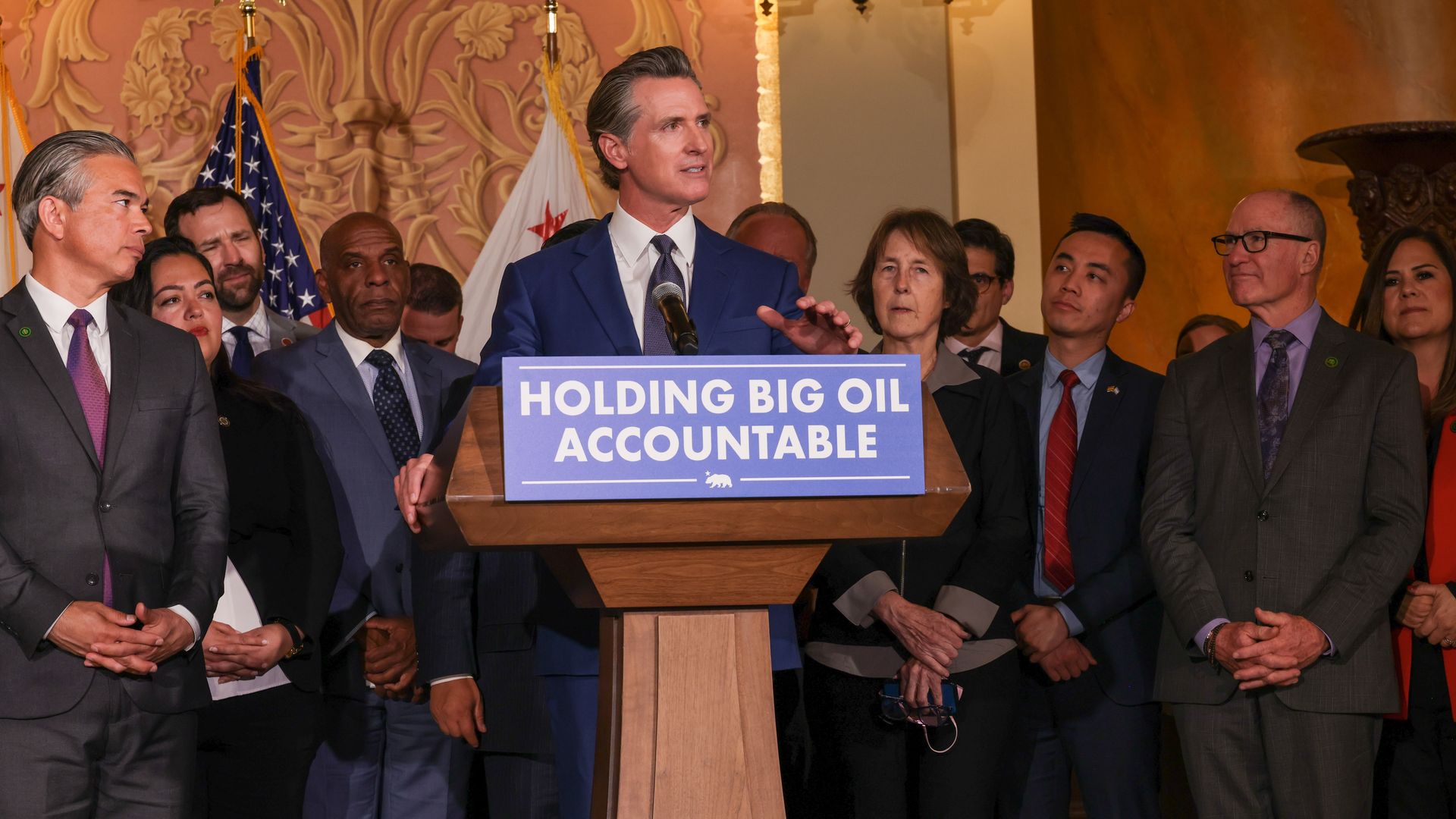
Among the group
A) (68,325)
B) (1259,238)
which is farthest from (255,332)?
(1259,238)

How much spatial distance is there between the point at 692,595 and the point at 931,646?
1.29 meters

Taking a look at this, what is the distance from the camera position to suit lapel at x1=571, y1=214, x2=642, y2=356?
2.26m

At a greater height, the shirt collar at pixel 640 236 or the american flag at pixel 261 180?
the american flag at pixel 261 180

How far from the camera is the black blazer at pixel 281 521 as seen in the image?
10.2 feet

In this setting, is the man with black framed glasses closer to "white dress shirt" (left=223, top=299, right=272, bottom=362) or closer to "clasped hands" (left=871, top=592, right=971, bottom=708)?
"clasped hands" (left=871, top=592, right=971, bottom=708)

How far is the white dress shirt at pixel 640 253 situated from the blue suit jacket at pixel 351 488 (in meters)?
1.16

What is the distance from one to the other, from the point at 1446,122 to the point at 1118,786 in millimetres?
2141

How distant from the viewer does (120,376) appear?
262cm

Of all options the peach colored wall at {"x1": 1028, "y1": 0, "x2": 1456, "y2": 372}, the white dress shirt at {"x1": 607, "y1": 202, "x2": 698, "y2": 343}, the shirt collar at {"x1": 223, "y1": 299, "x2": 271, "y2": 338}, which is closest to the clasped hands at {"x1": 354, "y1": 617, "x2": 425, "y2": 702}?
the shirt collar at {"x1": 223, "y1": 299, "x2": 271, "y2": 338}

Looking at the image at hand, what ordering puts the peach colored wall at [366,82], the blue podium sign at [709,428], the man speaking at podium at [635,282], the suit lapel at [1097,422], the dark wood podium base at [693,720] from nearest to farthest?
1. the blue podium sign at [709,428]
2. the dark wood podium base at [693,720]
3. the man speaking at podium at [635,282]
4. the suit lapel at [1097,422]
5. the peach colored wall at [366,82]

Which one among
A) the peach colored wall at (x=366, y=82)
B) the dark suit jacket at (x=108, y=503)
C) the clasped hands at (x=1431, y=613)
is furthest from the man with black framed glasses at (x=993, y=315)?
the dark suit jacket at (x=108, y=503)

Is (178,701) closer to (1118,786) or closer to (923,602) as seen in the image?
(923,602)

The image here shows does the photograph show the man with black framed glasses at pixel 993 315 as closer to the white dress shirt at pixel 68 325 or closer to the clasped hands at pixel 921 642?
the clasped hands at pixel 921 642

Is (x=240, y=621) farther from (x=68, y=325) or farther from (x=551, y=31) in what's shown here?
(x=551, y=31)
